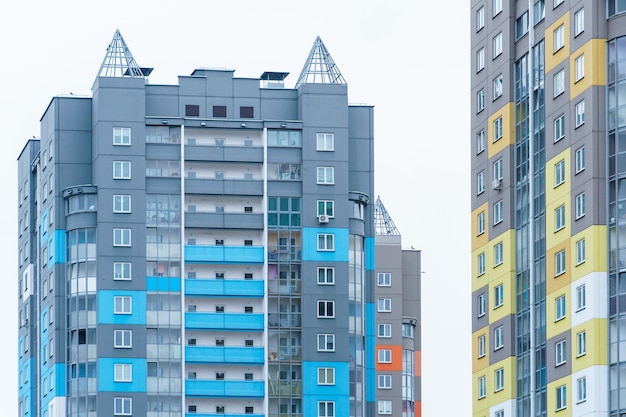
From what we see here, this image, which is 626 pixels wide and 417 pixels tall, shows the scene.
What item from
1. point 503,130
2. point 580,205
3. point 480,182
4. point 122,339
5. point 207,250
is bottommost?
point 580,205

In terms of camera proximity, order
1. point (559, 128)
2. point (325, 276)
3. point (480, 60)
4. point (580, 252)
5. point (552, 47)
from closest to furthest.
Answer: point (580, 252) → point (559, 128) → point (552, 47) → point (480, 60) → point (325, 276)

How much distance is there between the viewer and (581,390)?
111 meters

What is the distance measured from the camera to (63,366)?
163250mm

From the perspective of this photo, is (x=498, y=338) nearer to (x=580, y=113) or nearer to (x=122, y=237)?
(x=580, y=113)

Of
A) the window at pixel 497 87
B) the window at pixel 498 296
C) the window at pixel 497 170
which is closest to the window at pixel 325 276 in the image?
the window at pixel 497 170

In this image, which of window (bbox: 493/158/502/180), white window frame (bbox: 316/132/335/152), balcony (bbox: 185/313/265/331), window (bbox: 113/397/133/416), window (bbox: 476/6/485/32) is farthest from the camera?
white window frame (bbox: 316/132/335/152)

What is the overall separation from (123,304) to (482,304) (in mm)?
43480

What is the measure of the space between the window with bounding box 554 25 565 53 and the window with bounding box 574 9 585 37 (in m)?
1.65

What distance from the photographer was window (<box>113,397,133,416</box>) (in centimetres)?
15925

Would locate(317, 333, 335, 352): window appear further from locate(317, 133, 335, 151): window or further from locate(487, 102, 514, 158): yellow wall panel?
locate(487, 102, 514, 158): yellow wall panel

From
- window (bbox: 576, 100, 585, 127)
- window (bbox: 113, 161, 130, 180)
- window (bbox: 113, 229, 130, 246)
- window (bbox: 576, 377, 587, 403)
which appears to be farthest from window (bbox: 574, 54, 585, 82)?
window (bbox: 113, 161, 130, 180)

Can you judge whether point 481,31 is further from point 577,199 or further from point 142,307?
point 142,307

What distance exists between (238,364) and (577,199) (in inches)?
2173

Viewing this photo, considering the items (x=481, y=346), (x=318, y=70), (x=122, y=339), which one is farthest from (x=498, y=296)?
(x=318, y=70)
